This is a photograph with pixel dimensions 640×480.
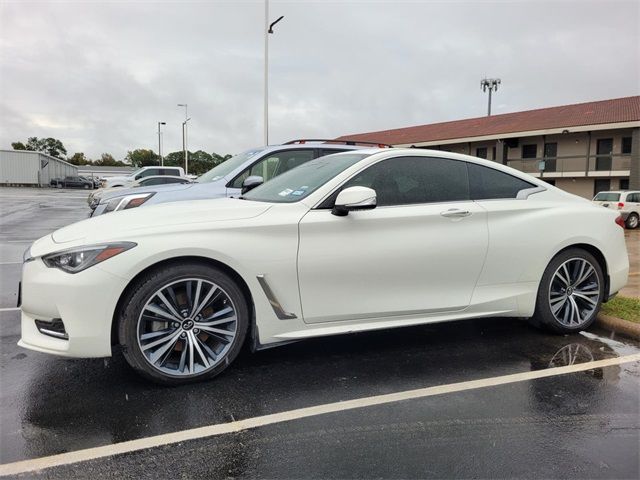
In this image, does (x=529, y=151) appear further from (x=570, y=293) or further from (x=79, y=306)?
(x=79, y=306)

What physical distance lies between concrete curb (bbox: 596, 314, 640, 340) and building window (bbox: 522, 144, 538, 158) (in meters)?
30.9

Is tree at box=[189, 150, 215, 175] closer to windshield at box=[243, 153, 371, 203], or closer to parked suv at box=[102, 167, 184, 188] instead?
parked suv at box=[102, 167, 184, 188]

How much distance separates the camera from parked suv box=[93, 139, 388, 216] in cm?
704

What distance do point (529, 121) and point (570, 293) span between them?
105 feet

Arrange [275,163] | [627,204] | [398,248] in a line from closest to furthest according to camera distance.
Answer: [398,248] → [275,163] → [627,204]

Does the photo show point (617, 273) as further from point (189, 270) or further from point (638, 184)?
point (638, 184)

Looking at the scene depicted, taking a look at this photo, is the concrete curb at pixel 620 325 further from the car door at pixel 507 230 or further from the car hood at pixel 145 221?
the car hood at pixel 145 221

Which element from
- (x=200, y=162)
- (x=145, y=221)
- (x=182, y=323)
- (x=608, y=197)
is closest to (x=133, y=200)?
(x=145, y=221)

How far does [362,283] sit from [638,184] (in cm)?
2870

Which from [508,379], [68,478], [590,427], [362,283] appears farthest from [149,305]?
[590,427]

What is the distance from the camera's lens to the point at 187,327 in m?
3.45

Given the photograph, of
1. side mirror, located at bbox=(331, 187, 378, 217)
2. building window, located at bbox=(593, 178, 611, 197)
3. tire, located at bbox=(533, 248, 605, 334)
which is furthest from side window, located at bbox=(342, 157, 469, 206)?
building window, located at bbox=(593, 178, 611, 197)

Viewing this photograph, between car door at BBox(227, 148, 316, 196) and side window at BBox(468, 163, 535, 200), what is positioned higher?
car door at BBox(227, 148, 316, 196)

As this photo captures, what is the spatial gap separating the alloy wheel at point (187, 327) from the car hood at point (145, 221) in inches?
16.1
